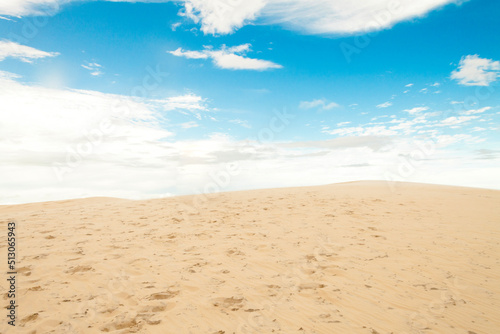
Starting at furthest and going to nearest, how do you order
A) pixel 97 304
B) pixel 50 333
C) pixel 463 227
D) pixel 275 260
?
pixel 463 227 < pixel 275 260 < pixel 97 304 < pixel 50 333

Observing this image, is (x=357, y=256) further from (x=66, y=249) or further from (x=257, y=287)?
(x=66, y=249)

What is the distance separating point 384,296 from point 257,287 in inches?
93.1

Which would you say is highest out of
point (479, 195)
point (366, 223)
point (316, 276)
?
point (479, 195)

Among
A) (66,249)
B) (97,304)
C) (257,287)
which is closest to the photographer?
(97,304)

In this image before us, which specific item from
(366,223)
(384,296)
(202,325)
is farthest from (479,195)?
(202,325)

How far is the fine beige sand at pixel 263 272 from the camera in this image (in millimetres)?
4215

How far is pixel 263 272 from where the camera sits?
590 centimetres

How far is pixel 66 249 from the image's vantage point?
23.9ft

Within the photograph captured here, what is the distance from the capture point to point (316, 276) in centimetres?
565

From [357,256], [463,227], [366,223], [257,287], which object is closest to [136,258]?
[257,287]

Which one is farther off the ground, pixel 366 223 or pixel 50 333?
pixel 366 223

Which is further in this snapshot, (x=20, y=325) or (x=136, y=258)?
(x=136, y=258)

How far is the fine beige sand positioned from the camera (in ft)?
13.8

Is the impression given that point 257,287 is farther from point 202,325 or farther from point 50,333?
point 50,333
